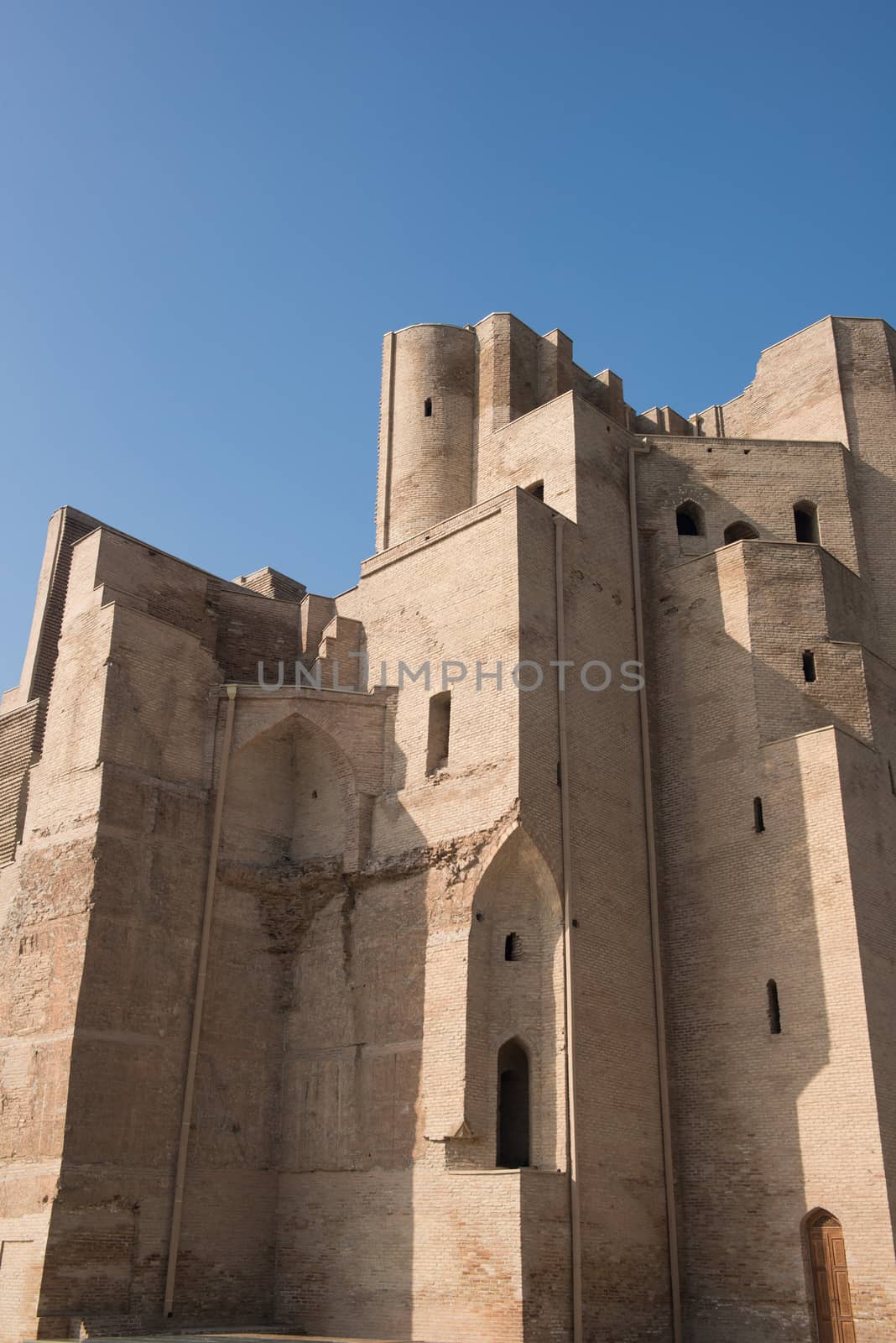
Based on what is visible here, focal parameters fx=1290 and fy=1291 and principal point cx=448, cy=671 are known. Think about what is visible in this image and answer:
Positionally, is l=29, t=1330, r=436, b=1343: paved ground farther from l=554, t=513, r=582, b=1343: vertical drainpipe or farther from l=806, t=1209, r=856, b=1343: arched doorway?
l=806, t=1209, r=856, b=1343: arched doorway

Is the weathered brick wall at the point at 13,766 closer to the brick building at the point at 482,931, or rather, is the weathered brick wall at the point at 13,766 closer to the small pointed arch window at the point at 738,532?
the brick building at the point at 482,931

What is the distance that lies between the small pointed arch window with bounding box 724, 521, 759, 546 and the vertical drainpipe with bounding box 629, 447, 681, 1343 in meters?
1.51

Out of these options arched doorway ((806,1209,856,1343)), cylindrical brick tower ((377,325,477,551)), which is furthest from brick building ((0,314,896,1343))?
cylindrical brick tower ((377,325,477,551))

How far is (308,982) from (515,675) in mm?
4977

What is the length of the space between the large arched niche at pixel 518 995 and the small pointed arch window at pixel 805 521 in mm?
7565

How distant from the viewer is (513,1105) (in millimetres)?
15430

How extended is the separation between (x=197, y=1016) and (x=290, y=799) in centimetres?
349

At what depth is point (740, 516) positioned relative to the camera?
1969cm

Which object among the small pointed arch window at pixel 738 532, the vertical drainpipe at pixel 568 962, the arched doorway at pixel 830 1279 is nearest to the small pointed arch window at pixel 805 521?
the small pointed arch window at pixel 738 532

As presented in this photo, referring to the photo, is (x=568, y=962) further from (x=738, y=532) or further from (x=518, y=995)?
(x=738, y=532)

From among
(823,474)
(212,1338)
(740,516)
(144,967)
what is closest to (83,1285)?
(212,1338)

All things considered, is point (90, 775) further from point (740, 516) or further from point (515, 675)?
point (740, 516)

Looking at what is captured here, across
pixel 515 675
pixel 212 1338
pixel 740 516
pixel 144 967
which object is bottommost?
pixel 212 1338

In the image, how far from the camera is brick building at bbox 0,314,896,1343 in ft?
47.5
